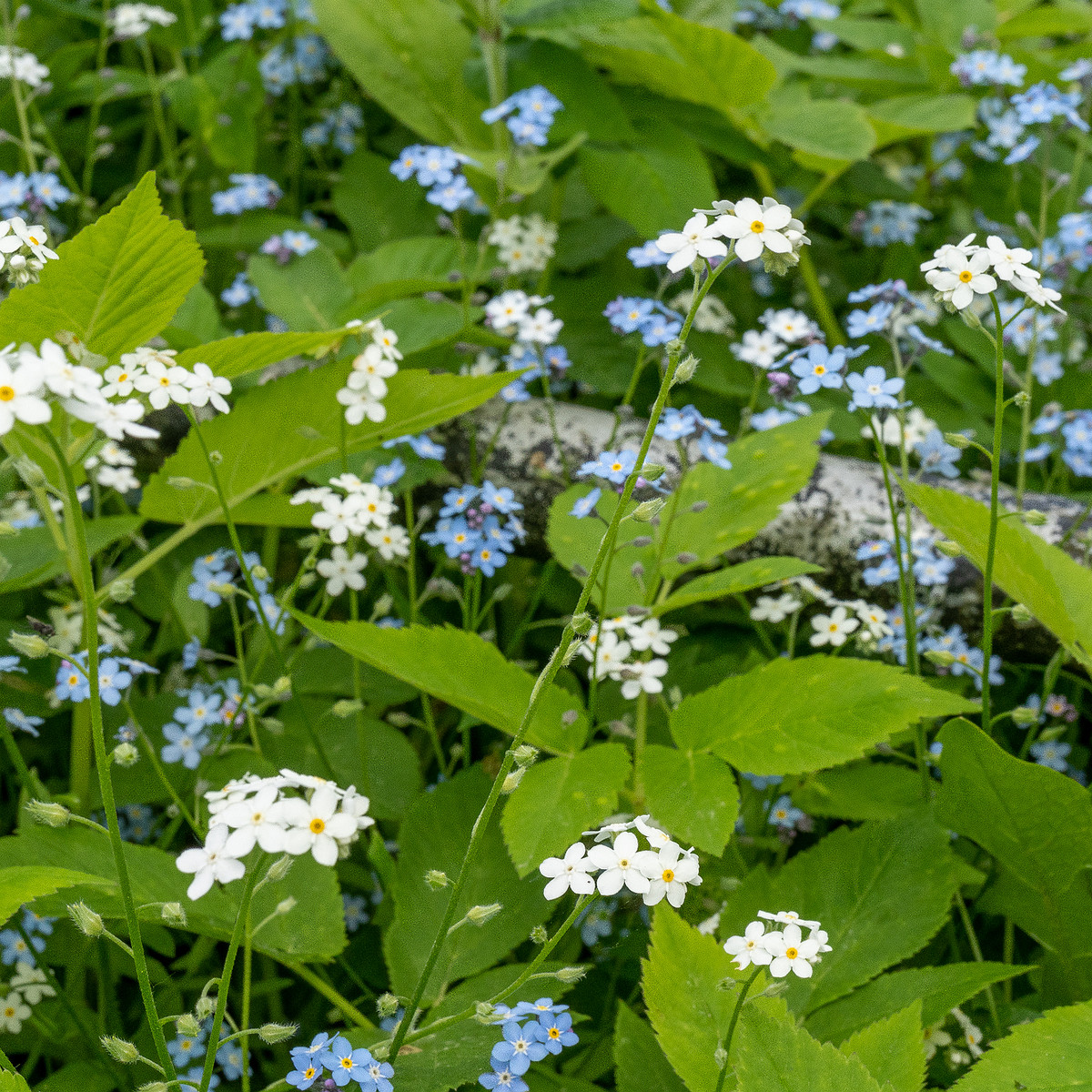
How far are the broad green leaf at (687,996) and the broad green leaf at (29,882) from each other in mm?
765

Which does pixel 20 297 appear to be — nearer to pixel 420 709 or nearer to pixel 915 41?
pixel 420 709

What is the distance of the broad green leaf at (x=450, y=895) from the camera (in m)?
1.73

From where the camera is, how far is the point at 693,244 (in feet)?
4.29

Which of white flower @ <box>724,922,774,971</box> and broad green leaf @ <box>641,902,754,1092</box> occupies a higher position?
white flower @ <box>724,922,774,971</box>

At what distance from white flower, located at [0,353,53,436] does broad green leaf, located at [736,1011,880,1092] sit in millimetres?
1048

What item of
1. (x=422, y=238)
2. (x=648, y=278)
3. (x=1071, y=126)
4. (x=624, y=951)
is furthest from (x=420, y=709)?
(x=1071, y=126)

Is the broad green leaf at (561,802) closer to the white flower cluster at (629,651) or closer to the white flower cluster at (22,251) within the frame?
the white flower cluster at (629,651)

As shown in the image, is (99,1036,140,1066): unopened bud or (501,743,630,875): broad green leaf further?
(501,743,630,875): broad green leaf

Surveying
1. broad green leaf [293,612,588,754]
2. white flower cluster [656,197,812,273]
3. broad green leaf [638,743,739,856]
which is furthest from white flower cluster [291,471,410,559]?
white flower cluster [656,197,812,273]

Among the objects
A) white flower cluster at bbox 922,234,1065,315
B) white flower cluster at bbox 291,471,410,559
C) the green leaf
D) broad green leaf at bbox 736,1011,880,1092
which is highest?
the green leaf

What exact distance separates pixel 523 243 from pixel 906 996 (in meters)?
2.03

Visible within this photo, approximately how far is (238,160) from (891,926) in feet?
9.07

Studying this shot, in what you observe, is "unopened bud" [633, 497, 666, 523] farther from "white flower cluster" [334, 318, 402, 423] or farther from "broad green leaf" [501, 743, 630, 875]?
"white flower cluster" [334, 318, 402, 423]

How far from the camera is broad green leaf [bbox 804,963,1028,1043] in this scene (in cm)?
161
